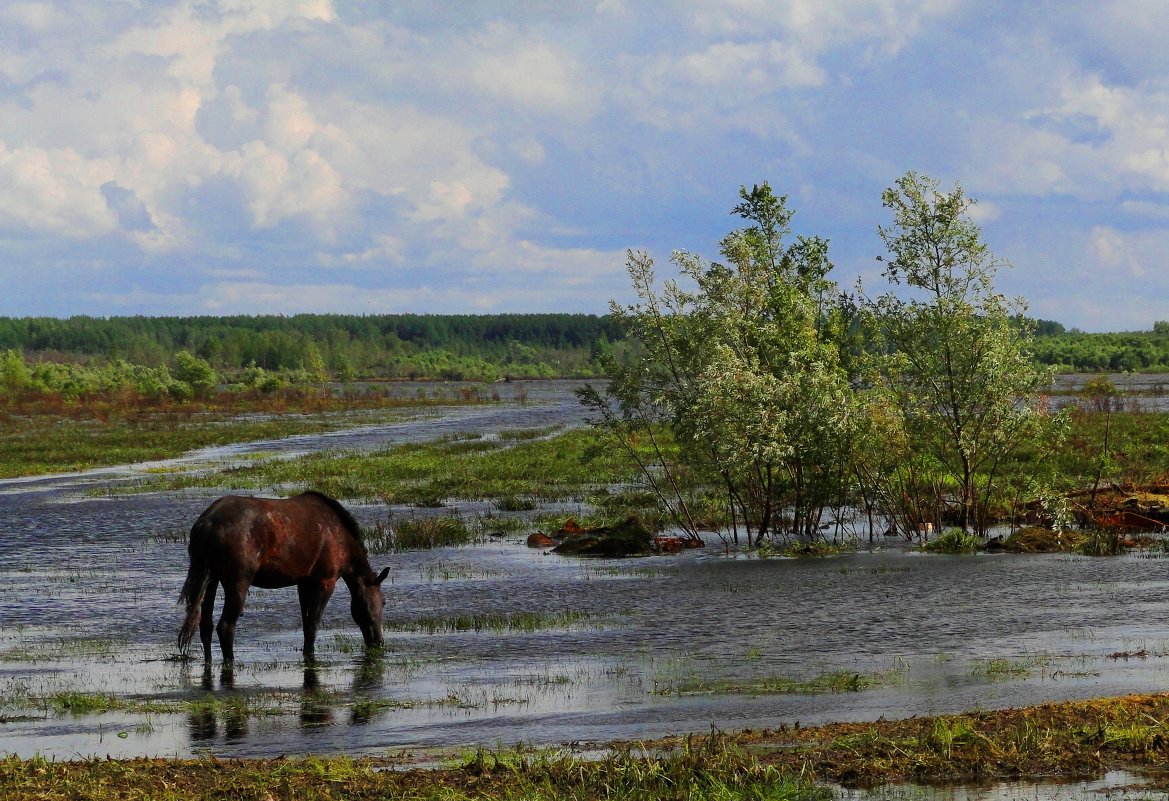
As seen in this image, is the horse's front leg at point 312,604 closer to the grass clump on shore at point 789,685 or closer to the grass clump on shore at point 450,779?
the grass clump on shore at point 789,685

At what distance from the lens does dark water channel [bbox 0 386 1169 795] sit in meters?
12.3

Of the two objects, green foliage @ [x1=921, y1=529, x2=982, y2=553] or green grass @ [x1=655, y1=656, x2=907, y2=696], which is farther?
green foliage @ [x1=921, y1=529, x2=982, y2=553]

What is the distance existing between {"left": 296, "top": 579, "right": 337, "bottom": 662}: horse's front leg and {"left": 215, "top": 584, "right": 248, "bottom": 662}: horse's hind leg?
104 centimetres

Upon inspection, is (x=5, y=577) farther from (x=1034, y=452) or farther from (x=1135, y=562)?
(x=1034, y=452)

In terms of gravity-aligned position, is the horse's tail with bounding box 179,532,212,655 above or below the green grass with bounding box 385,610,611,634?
above

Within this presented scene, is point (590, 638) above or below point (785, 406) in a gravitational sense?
below

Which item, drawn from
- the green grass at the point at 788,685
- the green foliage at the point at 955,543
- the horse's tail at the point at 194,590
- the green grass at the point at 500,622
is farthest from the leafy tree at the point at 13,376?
the green grass at the point at 788,685

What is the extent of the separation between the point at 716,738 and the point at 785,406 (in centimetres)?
1839

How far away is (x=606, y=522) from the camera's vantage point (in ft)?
106

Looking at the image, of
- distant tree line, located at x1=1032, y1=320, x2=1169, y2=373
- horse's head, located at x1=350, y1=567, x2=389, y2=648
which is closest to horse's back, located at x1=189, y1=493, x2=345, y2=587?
horse's head, located at x1=350, y1=567, x2=389, y2=648

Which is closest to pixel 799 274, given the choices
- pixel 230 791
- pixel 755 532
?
pixel 755 532

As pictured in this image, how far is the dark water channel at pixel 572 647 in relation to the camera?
485 inches

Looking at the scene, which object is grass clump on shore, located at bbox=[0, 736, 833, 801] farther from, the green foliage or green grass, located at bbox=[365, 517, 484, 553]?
green grass, located at bbox=[365, 517, 484, 553]

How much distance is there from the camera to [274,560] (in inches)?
647
